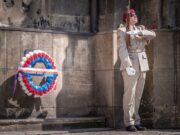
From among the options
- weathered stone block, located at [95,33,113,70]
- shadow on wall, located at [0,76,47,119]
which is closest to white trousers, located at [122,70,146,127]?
weathered stone block, located at [95,33,113,70]

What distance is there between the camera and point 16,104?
11695 mm

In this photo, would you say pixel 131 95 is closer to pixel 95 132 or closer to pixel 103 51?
pixel 95 132

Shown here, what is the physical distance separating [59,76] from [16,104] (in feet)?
4.32

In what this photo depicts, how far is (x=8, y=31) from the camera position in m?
11.7

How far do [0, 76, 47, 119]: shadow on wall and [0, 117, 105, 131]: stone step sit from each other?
19.1 inches

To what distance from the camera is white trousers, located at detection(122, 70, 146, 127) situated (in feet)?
A: 37.0

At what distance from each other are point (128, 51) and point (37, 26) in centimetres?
244

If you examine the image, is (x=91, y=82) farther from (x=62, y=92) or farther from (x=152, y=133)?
(x=152, y=133)

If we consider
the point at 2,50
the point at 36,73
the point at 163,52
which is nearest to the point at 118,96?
the point at 163,52

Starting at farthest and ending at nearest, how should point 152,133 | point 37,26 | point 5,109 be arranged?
point 37,26, point 5,109, point 152,133

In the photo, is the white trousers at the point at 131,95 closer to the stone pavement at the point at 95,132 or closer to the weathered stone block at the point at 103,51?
the stone pavement at the point at 95,132

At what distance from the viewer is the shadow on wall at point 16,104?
11578 mm

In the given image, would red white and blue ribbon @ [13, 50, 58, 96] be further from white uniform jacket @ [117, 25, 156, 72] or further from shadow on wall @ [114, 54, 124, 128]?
white uniform jacket @ [117, 25, 156, 72]

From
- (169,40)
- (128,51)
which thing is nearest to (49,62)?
(128,51)
